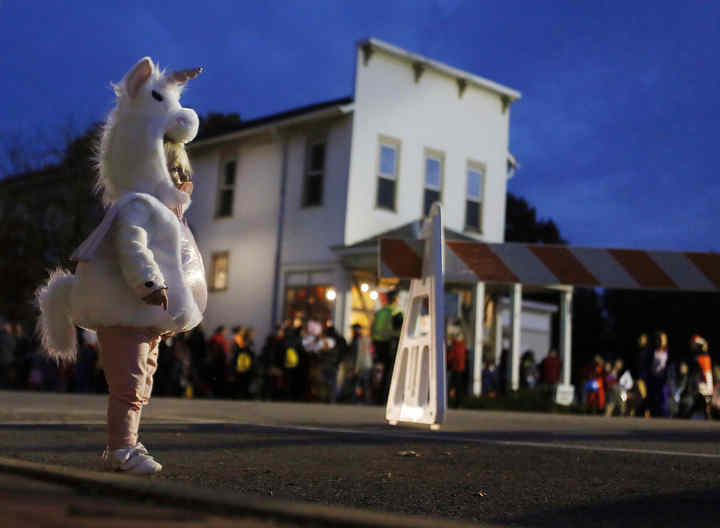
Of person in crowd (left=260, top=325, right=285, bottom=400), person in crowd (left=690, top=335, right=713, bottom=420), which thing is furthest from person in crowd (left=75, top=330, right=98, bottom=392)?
person in crowd (left=690, top=335, right=713, bottom=420)

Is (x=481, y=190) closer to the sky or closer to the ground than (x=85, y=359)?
closer to the sky

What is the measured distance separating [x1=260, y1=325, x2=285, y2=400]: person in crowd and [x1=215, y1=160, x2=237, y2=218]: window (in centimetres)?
761

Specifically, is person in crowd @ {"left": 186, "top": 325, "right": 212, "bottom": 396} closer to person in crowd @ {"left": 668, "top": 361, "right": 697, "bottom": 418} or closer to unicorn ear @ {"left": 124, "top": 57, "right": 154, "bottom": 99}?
person in crowd @ {"left": 668, "top": 361, "right": 697, "bottom": 418}

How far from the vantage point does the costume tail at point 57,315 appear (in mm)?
4652

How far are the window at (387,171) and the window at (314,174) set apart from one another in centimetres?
142

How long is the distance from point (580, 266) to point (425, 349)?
207 centimetres

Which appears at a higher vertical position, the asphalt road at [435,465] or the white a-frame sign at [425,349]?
the white a-frame sign at [425,349]

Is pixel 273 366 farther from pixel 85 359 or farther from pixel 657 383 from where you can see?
pixel 657 383

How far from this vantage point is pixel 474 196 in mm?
26609

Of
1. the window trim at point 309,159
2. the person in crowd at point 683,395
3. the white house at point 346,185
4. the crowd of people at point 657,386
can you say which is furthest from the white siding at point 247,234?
the person in crowd at point 683,395

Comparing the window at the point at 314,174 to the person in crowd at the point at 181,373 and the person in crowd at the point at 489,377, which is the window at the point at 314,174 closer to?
the person in crowd at the point at 489,377

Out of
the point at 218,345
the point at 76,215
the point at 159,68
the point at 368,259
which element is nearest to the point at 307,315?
the point at 368,259

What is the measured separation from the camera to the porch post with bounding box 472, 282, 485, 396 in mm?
18516

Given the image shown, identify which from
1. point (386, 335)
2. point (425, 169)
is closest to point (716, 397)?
point (386, 335)
